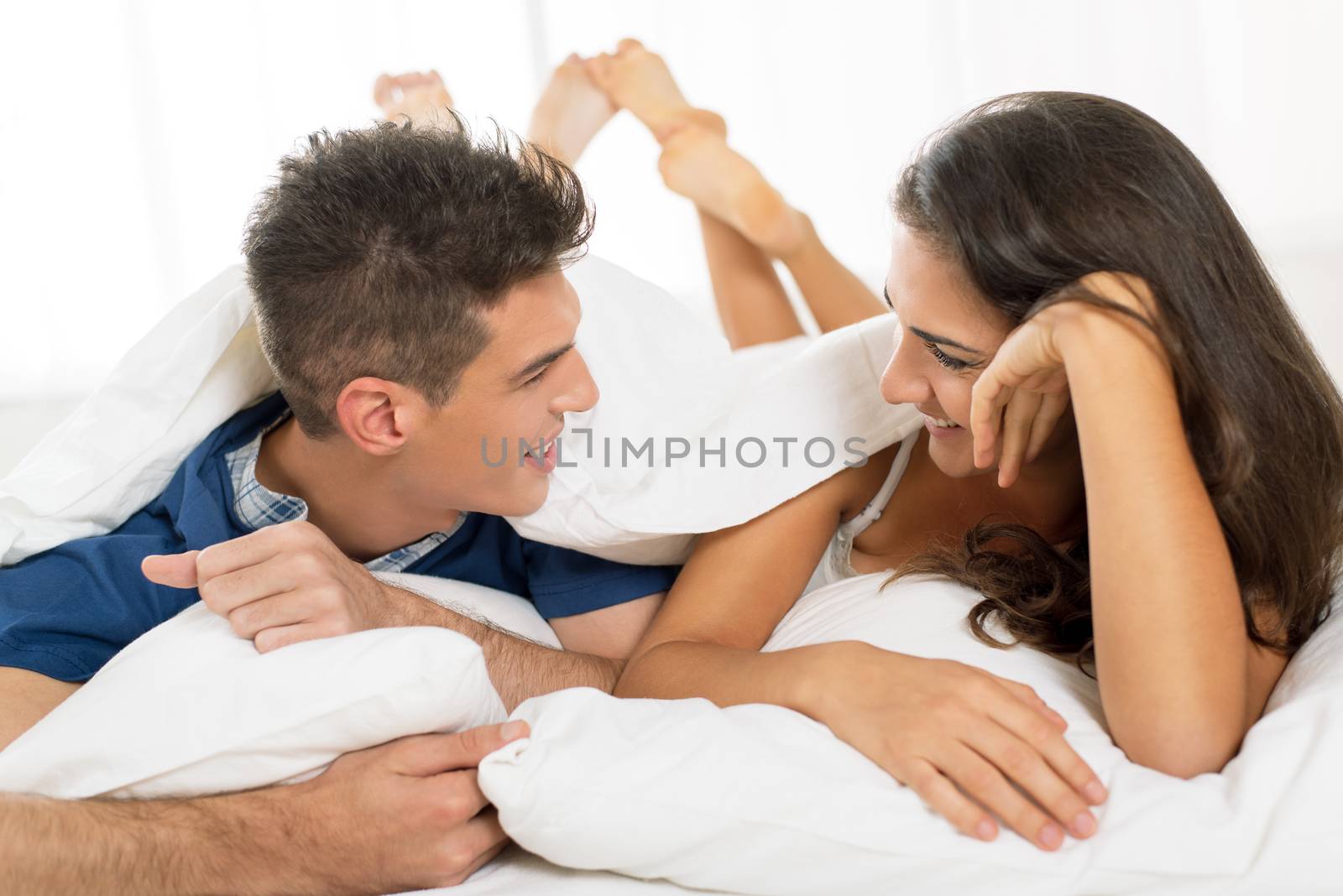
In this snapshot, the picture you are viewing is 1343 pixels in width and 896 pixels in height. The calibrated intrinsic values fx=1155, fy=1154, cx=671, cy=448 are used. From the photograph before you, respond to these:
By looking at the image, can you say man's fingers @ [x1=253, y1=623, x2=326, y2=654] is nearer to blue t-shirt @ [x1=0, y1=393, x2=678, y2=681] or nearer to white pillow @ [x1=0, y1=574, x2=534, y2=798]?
white pillow @ [x1=0, y1=574, x2=534, y2=798]

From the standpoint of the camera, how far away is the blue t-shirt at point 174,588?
52.4 inches

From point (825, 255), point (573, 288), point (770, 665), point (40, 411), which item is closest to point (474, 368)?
point (573, 288)

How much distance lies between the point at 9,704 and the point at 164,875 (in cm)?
38

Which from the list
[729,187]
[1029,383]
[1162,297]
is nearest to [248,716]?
[1029,383]

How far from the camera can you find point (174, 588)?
1.42 m

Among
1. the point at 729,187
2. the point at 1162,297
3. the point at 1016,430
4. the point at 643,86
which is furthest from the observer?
the point at 643,86

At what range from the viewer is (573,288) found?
1.50m

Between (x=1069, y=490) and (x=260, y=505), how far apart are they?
1.01m

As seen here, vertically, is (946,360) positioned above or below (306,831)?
above

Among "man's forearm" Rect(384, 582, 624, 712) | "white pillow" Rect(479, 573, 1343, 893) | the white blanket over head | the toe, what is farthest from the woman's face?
the toe

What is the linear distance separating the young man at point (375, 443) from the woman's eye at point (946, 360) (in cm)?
43

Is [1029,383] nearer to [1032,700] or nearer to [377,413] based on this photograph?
[1032,700]

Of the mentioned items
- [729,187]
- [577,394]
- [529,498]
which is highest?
[729,187]

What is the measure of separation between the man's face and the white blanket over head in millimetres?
27
